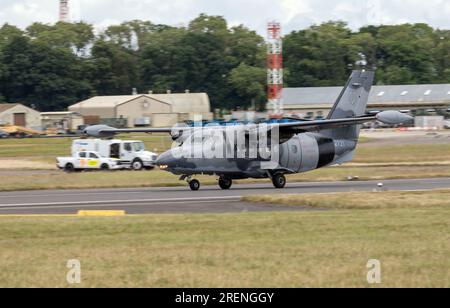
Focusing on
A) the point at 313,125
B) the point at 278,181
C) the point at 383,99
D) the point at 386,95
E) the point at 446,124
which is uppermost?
the point at 386,95

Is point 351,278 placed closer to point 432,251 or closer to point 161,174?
point 432,251

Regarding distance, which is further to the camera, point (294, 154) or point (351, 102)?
point (351, 102)

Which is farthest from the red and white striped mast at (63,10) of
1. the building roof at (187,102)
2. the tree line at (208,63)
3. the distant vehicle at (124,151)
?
the distant vehicle at (124,151)

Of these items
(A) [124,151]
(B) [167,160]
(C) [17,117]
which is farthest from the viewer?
(C) [17,117]

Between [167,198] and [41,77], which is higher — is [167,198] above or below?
below

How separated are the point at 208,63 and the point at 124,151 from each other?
282 ft

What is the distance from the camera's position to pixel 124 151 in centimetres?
4897

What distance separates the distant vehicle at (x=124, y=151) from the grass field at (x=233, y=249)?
91.4 ft

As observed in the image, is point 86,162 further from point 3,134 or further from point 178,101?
point 178,101

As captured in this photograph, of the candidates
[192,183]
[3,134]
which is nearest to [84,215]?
[192,183]

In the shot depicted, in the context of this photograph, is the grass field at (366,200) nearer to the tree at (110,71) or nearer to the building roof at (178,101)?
the building roof at (178,101)

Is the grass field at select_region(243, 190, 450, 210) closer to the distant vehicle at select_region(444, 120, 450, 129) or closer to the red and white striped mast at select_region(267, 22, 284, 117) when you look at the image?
the red and white striped mast at select_region(267, 22, 284, 117)

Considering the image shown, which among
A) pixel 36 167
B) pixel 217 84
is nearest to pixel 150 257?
pixel 36 167
